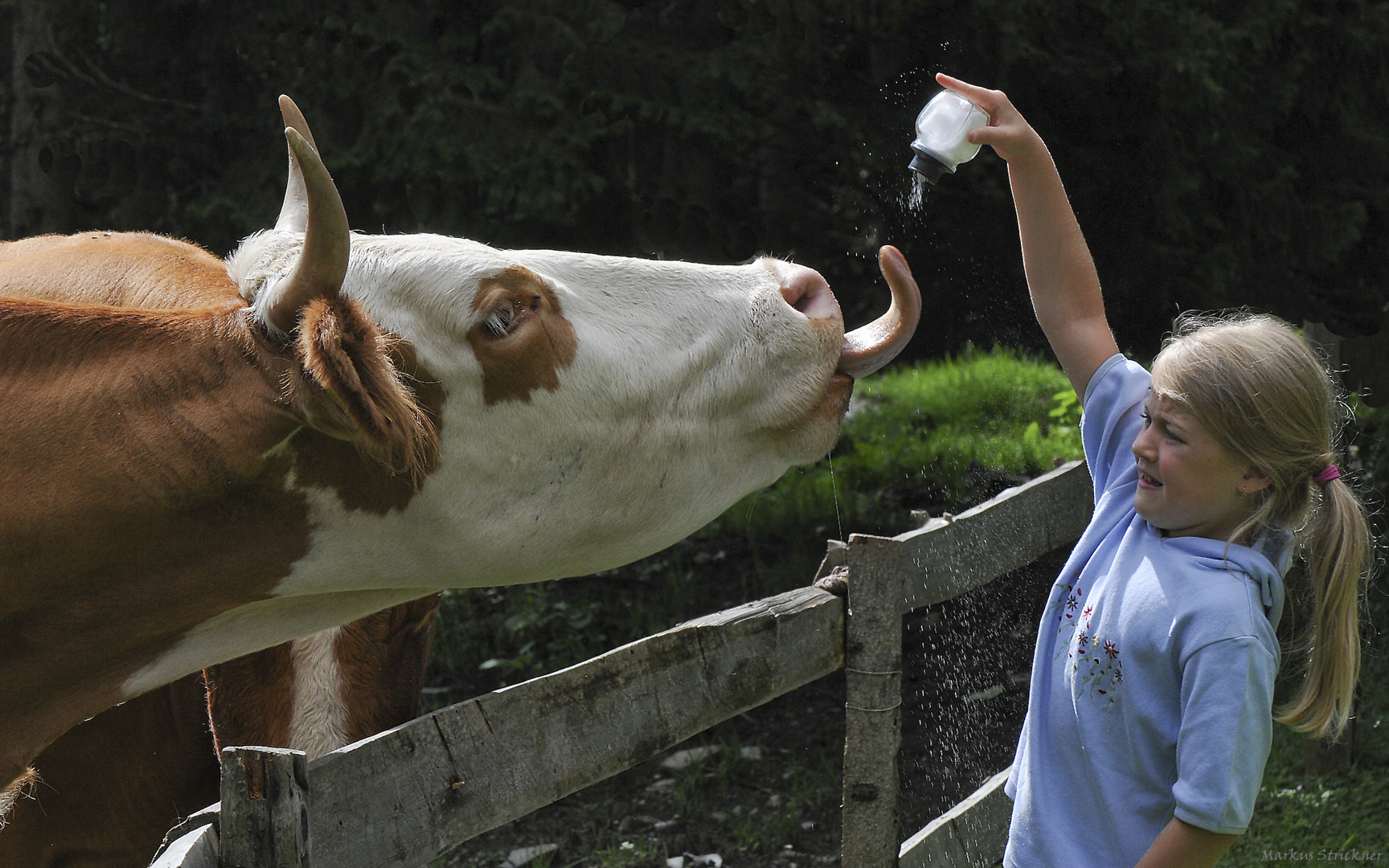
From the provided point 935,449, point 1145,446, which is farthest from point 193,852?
point 935,449

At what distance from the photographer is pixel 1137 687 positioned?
6.42 feet

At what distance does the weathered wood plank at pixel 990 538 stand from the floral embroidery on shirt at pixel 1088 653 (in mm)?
816

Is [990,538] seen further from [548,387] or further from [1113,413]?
[548,387]

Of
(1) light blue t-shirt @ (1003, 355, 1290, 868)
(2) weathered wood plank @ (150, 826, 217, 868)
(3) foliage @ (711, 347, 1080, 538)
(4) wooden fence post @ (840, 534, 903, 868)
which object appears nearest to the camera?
(2) weathered wood plank @ (150, 826, 217, 868)

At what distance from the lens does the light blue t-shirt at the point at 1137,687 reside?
5.90 ft

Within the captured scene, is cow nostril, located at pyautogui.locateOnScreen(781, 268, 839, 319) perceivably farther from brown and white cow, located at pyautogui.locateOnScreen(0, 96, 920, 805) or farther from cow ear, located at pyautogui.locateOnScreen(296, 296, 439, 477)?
cow ear, located at pyautogui.locateOnScreen(296, 296, 439, 477)

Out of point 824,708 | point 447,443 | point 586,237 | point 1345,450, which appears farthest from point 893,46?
point 447,443

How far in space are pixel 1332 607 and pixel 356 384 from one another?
1.50m

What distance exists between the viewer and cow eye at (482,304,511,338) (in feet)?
6.56

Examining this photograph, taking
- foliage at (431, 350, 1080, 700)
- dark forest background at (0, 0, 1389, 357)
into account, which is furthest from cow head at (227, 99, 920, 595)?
foliage at (431, 350, 1080, 700)

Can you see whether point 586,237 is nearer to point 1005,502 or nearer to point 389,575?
point 1005,502

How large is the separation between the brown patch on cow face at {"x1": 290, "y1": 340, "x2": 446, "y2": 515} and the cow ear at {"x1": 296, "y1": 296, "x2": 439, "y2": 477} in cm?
10

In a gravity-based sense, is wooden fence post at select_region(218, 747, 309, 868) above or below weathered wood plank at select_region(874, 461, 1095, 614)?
above

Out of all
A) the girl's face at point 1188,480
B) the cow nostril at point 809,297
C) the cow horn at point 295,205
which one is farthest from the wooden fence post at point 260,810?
the girl's face at point 1188,480
